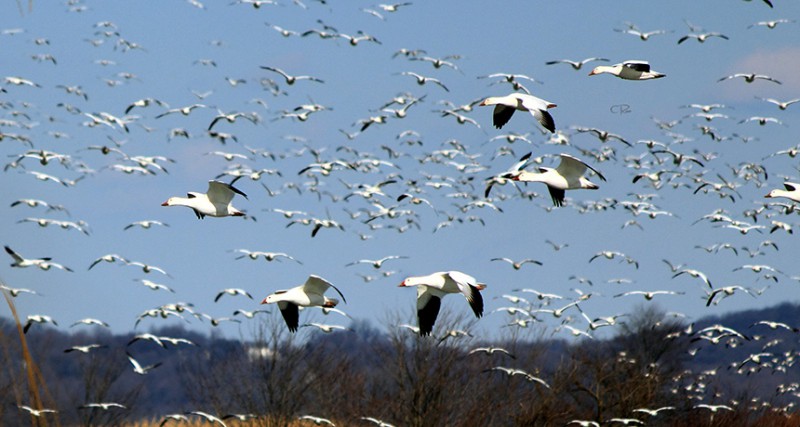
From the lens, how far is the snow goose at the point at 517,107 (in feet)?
71.5

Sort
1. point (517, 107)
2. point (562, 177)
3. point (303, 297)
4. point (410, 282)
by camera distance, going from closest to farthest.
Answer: point (410, 282)
point (303, 297)
point (517, 107)
point (562, 177)

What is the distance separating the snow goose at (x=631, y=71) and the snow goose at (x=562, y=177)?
2.62m

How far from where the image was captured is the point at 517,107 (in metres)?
23.0

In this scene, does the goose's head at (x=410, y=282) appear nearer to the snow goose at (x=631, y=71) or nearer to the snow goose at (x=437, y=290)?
the snow goose at (x=437, y=290)

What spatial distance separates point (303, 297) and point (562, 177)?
19.1 ft

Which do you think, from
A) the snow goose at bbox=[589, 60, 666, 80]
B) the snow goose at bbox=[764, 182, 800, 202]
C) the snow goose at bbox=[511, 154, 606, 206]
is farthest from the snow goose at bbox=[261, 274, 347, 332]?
the snow goose at bbox=[764, 182, 800, 202]

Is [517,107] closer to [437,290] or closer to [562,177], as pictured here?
[562,177]

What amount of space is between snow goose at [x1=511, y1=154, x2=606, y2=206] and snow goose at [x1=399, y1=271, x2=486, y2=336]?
10.9 ft

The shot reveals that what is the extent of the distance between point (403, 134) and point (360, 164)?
3200mm

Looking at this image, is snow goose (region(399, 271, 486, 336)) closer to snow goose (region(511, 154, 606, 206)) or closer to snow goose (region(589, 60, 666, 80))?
snow goose (region(511, 154, 606, 206))

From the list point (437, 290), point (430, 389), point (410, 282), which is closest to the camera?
point (410, 282)

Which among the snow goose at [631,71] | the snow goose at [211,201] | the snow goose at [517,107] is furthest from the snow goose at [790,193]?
the snow goose at [211,201]

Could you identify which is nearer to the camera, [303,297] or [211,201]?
[303,297]

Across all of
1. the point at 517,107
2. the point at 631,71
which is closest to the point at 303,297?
the point at 517,107
